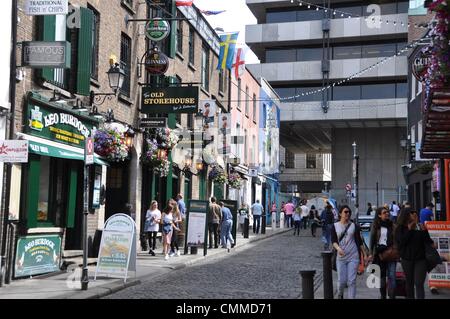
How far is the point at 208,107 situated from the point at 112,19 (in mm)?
7934

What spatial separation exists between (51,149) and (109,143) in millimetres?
2571

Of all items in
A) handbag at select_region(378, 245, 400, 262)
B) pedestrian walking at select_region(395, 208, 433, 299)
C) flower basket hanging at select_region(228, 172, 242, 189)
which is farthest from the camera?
flower basket hanging at select_region(228, 172, 242, 189)

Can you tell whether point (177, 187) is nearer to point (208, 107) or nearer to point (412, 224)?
point (208, 107)

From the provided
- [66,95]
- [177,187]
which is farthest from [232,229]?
[66,95]

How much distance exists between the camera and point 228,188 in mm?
31594

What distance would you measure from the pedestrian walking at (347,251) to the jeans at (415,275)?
2.47 ft

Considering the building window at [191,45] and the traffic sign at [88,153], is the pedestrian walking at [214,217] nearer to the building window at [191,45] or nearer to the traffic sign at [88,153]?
the building window at [191,45]

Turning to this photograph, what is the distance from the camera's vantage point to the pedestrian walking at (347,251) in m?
9.24

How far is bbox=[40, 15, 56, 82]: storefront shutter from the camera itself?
505 inches

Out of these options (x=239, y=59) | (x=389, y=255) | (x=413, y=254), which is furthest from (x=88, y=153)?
(x=239, y=59)

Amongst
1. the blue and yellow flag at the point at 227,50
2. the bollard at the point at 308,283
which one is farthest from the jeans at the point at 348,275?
the blue and yellow flag at the point at 227,50

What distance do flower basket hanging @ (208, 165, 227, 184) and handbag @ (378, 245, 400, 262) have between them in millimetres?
18205

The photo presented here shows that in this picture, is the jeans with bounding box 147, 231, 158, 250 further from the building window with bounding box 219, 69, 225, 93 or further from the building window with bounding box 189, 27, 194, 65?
the building window with bounding box 219, 69, 225, 93

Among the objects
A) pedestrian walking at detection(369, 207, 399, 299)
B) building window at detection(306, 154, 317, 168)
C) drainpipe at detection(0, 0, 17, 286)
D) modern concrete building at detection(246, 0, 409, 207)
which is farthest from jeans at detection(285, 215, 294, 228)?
building window at detection(306, 154, 317, 168)
